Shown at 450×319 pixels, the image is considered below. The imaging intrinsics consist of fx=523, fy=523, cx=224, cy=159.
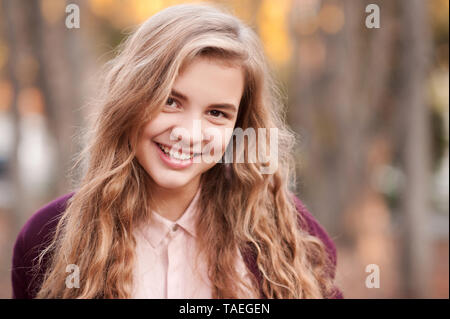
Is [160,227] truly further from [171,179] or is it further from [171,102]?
[171,102]

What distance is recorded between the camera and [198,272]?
202 centimetres

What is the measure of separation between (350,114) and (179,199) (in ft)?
24.3

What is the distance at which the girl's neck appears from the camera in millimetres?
2037

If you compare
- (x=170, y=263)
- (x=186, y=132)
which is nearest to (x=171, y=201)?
(x=170, y=263)

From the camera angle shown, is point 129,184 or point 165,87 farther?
point 129,184

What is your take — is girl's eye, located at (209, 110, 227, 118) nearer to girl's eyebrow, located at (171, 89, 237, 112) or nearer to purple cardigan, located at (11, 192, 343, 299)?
girl's eyebrow, located at (171, 89, 237, 112)

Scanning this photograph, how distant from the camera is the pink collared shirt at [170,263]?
1.97 meters

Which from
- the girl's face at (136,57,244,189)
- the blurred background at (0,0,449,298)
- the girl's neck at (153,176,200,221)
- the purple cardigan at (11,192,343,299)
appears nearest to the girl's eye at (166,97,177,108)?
the girl's face at (136,57,244,189)

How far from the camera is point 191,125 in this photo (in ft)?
5.92

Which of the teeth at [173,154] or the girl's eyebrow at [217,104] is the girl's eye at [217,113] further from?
the teeth at [173,154]

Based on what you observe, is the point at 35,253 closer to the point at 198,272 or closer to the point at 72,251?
the point at 72,251

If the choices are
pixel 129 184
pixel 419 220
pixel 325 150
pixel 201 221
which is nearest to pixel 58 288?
pixel 129 184

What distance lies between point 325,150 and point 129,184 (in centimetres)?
896

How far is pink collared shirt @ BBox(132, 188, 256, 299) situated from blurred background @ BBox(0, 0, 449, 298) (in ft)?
10.8
